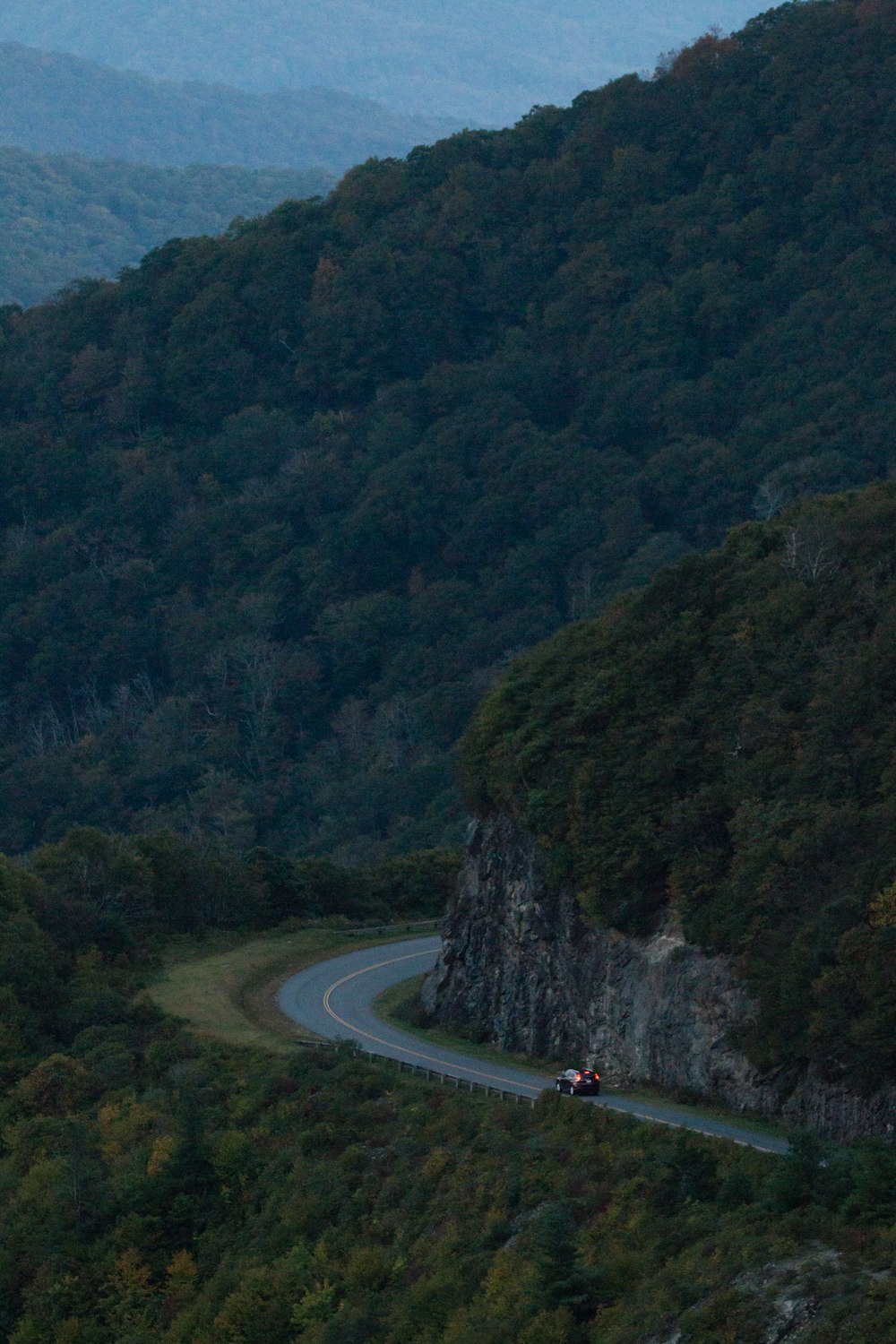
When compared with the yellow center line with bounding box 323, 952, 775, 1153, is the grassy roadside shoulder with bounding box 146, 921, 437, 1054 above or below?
above

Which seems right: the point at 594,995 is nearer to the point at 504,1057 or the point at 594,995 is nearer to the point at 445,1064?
the point at 504,1057

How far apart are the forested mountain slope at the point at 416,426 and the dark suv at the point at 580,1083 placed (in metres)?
44.8

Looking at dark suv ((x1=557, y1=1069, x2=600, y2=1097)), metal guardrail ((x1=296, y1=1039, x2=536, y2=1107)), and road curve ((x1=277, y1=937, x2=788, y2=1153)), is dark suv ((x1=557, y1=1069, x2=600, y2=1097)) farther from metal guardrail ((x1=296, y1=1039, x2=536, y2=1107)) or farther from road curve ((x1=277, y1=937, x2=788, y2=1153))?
metal guardrail ((x1=296, y1=1039, x2=536, y2=1107))

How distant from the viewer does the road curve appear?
98.7 feet

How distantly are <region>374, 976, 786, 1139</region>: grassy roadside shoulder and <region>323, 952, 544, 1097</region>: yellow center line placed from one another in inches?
29.8

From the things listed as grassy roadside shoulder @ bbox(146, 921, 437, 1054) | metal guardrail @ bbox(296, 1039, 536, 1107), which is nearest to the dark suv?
metal guardrail @ bbox(296, 1039, 536, 1107)

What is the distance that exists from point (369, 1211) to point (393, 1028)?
34.1 ft

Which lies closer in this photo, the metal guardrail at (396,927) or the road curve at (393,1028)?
the road curve at (393,1028)

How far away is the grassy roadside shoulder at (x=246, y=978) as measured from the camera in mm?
40969

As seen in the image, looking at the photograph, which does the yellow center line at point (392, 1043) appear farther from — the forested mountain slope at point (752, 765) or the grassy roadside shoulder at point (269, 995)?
the forested mountain slope at point (752, 765)

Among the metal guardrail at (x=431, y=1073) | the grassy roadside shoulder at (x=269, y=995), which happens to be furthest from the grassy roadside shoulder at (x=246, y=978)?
the metal guardrail at (x=431, y=1073)

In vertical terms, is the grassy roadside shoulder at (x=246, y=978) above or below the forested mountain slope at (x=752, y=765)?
→ below

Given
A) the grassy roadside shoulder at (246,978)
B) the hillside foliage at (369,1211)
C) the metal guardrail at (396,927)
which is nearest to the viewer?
the hillside foliage at (369,1211)

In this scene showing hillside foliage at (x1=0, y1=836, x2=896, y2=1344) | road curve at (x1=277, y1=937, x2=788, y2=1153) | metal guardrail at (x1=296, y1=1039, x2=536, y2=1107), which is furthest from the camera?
metal guardrail at (x1=296, y1=1039, x2=536, y2=1107)
